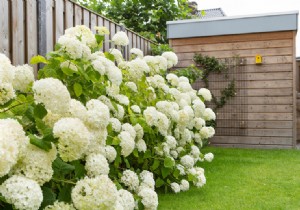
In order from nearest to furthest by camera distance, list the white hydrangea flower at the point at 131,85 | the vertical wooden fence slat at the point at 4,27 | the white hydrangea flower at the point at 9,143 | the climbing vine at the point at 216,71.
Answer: the white hydrangea flower at the point at 9,143
the vertical wooden fence slat at the point at 4,27
the white hydrangea flower at the point at 131,85
the climbing vine at the point at 216,71

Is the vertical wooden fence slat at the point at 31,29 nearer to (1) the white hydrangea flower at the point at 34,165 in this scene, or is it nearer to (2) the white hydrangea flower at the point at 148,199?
(2) the white hydrangea flower at the point at 148,199

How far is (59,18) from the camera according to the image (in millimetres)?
3146

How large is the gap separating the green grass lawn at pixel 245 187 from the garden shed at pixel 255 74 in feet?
3.35

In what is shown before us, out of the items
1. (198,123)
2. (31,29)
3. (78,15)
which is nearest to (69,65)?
(31,29)

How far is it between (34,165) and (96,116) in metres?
0.34

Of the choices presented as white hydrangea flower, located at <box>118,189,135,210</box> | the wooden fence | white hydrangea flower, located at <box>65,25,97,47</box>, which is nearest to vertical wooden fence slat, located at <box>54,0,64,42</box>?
the wooden fence

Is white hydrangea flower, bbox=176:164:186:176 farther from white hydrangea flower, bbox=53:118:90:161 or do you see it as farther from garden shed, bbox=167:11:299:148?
garden shed, bbox=167:11:299:148

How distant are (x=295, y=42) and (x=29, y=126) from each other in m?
5.35

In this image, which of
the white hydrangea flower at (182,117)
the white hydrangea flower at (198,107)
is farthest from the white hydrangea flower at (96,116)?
the white hydrangea flower at (198,107)

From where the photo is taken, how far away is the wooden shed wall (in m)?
5.89

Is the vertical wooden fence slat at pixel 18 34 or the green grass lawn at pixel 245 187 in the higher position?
the vertical wooden fence slat at pixel 18 34

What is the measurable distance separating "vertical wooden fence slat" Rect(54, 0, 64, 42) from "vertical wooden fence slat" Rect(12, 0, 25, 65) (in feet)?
1.41

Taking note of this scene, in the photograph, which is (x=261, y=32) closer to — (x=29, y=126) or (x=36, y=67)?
(x=36, y=67)

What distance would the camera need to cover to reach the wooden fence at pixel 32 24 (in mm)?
2525
